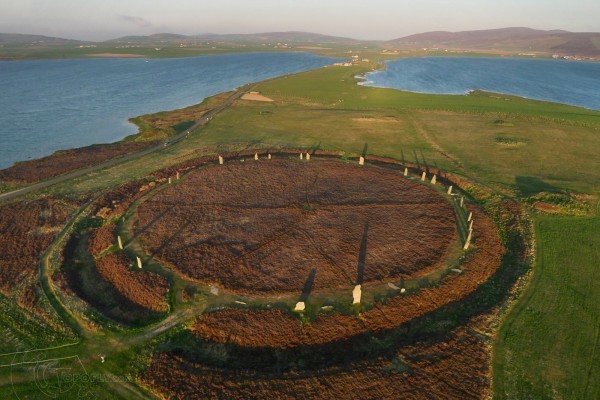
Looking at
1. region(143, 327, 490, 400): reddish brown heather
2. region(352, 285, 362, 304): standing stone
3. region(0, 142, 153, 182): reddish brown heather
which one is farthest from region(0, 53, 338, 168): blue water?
region(352, 285, 362, 304): standing stone

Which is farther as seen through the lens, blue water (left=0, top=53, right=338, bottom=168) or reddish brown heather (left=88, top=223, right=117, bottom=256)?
blue water (left=0, top=53, right=338, bottom=168)

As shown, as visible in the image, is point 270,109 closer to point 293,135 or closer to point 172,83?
point 293,135

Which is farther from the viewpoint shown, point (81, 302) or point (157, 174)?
point (157, 174)

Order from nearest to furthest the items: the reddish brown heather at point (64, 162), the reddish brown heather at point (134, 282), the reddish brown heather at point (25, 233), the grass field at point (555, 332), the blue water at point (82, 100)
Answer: the grass field at point (555, 332) → the reddish brown heather at point (134, 282) → the reddish brown heather at point (25, 233) → the reddish brown heather at point (64, 162) → the blue water at point (82, 100)

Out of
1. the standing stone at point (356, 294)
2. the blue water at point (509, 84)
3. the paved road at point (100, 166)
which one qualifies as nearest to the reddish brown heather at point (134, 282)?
the standing stone at point (356, 294)

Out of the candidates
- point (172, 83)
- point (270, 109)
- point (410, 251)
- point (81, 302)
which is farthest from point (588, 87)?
point (81, 302)

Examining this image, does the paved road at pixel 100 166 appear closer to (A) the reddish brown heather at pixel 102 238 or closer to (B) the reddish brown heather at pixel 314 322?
(A) the reddish brown heather at pixel 102 238

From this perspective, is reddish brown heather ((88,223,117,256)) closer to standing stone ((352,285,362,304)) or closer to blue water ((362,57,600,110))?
standing stone ((352,285,362,304))
